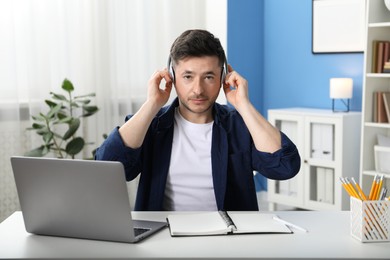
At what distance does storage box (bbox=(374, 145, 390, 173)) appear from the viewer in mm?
4277

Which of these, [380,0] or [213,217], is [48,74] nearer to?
[380,0]

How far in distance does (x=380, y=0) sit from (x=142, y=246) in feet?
10.5

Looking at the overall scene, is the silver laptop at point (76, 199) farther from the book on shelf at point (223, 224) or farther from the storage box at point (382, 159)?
the storage box at point (382, 159)

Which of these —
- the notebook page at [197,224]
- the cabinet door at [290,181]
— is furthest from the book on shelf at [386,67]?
the notebook page at [197,224]

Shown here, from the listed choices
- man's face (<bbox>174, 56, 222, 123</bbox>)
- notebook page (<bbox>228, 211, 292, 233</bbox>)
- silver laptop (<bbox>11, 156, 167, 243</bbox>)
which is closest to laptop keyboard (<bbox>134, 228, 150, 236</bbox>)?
silver laptop (<bbox>11, 156, 167, 243</bbox>)

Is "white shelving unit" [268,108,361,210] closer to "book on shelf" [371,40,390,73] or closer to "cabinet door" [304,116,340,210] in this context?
"cabinet door" [304,116,340,210]

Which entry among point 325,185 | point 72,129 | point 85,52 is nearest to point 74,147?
point 72,129

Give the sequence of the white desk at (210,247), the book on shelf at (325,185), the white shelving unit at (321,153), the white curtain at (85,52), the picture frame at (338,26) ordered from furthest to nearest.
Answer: the picture frame at (338,26) < the book on shelf at (325,185) < the white shelving unit at (321,153) < the white curtain at (85,52) < the white desk at (210,247)

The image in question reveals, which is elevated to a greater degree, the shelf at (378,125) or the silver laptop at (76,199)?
the silver laptop at (76,199)

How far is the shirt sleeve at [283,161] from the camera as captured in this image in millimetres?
2199

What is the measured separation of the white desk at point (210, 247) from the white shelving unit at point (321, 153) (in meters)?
2.78

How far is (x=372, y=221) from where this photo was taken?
5.59 ft

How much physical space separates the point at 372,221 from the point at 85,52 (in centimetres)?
337

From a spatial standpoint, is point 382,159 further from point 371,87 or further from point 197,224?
point 197,224
